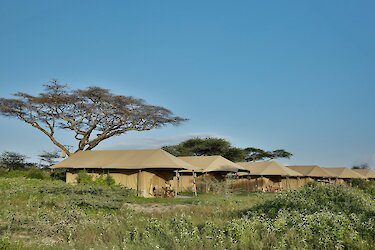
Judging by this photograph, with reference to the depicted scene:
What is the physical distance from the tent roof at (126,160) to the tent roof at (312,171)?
22988 mm

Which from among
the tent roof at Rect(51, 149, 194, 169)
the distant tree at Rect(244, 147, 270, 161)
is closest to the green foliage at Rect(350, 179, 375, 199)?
the tent roof at Rect(51, 149, 194, 169)

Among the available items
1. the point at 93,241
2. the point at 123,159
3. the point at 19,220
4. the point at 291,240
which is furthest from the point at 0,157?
the point at 291,240

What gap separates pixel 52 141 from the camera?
134ft

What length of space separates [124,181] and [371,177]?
43725 millimetres

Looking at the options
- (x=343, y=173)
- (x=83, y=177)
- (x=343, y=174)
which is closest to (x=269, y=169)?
(x=343, y=174)

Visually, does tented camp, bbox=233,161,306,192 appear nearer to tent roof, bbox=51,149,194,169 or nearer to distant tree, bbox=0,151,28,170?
tent roof, bbox=51,149,194,169

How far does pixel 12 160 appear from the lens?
153ft

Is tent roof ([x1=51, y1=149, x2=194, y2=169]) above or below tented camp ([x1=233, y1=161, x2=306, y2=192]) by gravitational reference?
above

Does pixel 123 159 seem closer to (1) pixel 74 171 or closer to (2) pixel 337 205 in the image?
(1) pixel 74 171

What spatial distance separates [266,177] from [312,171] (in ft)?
31.4

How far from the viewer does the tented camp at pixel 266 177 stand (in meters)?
40.5

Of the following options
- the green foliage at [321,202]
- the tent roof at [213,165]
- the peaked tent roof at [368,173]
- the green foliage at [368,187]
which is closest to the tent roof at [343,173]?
the peaked tent roof at [368,173]

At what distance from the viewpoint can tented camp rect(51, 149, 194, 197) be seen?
27.9m

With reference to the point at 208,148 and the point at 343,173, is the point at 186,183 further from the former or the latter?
the point at 343,173
